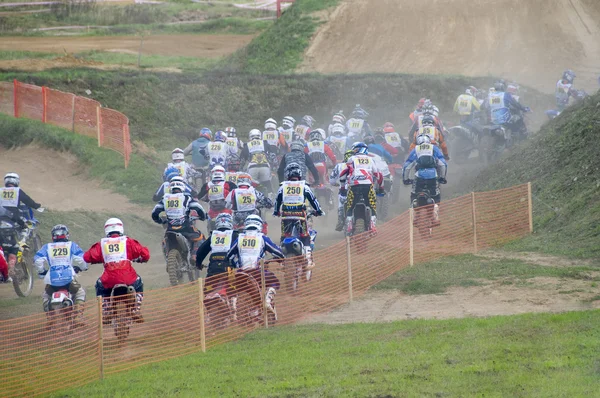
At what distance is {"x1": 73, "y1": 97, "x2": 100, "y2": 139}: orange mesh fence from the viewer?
32750 mm

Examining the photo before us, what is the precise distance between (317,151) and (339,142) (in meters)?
2.63

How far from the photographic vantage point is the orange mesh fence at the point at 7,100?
35.6m

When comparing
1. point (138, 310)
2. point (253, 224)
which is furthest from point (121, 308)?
point (253, 224)

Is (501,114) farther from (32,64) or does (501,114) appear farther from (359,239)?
(32,64)

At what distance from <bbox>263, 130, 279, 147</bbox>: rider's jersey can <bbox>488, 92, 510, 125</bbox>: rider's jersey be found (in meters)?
6.41

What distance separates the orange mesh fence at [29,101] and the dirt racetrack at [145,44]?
1594cm

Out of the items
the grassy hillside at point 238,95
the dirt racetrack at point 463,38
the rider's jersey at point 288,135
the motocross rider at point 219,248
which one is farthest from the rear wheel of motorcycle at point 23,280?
the dirt racetrack at point 463,38

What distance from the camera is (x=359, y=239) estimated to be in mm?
17297

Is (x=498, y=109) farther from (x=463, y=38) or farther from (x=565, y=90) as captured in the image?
(x=463, y=38)

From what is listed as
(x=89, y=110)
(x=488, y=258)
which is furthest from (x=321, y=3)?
(x=488, y=258)

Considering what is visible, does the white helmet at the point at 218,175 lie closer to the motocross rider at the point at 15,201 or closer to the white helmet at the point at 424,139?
the motocross rider at the point at 15,201

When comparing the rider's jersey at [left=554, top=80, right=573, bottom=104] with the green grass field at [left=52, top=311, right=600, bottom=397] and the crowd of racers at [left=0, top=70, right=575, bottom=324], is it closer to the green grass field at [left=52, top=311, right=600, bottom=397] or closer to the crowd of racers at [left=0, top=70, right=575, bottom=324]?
the crowd of racers at [left=0, top=70, right=575, bottom=324]

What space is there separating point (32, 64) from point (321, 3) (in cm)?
1554

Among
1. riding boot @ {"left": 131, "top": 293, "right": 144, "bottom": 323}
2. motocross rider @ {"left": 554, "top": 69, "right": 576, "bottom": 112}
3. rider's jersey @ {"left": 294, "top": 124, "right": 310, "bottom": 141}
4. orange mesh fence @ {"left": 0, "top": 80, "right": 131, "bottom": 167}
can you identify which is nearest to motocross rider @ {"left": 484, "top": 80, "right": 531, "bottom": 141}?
motocross rider @ {"left": 554, "top": 69, "right": 576, "bottom": 112}
